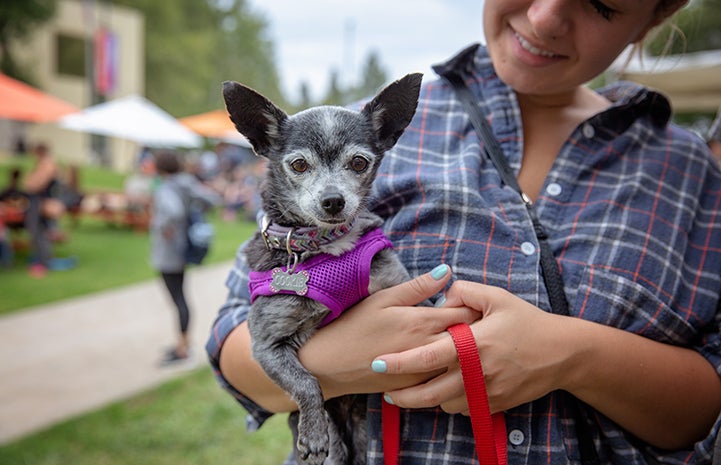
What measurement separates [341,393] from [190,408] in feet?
13.4

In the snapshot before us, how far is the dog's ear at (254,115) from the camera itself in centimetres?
165

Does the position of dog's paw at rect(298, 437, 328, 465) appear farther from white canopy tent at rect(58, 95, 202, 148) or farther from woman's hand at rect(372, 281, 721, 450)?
white canopy tent at rect(58, 95, 202, 148)

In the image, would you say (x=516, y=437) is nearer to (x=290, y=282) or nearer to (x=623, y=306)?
(x=623, y=306)

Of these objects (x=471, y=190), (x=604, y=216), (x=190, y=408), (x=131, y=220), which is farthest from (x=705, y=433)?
(x=131, y=220)

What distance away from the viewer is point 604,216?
5.79 ft

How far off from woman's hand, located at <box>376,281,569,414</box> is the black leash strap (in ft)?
0.51

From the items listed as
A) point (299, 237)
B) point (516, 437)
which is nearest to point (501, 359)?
point (516, 437)

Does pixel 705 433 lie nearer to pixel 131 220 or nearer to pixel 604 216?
pixel 604 216

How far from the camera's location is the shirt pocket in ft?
5.41

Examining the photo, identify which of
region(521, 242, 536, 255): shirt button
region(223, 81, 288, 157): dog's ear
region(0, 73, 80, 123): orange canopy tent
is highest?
region(223, 81, 288, 157): dog's ear

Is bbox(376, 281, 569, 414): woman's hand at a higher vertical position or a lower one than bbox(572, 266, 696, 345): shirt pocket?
lower

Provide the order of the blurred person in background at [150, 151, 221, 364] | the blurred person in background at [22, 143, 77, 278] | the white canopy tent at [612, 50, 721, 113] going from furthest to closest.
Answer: the blurred person in background at [22, 143, 77, 278], the blurred person in background at [150, 151, 221, 364], the white canopy tent at [612, 50, 721, 113]

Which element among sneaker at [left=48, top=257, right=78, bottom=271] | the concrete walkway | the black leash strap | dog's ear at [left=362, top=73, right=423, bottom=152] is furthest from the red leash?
sneaker at [left=48, top=257, right=78, bottom=271]

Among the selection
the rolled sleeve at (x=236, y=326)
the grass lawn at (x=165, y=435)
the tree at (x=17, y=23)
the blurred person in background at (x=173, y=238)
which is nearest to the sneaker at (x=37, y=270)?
the blurred person in background at (x=173, y=238)
